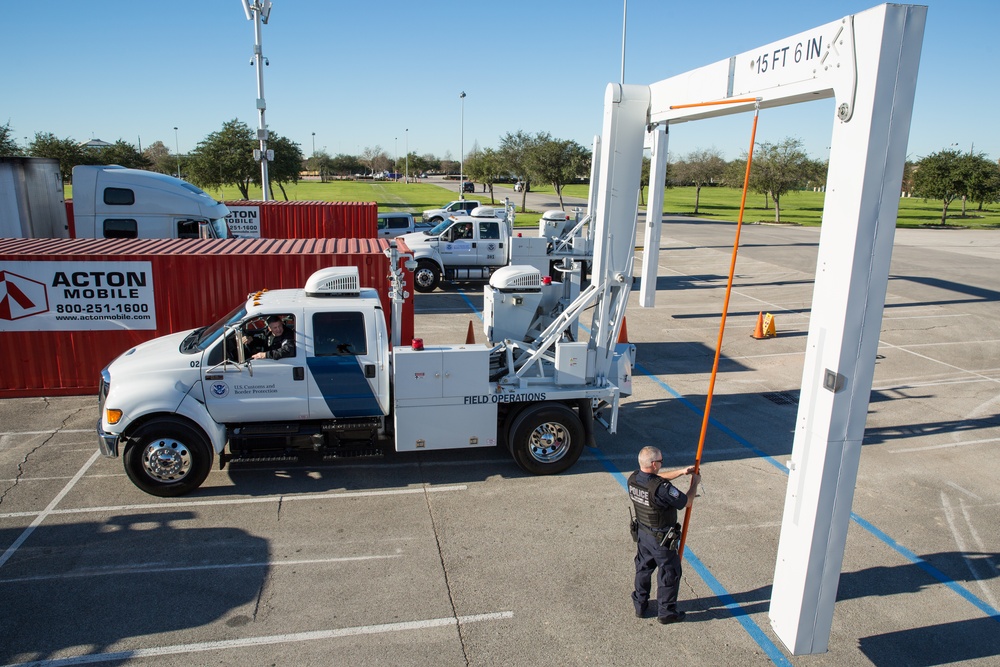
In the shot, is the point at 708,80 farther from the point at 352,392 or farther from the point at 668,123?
the point at 352,392

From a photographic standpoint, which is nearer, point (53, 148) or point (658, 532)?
point (658, 532)

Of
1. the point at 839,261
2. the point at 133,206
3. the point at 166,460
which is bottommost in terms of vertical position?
the point at 166,460

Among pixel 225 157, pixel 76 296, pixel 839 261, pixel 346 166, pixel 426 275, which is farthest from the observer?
pixel 346 166

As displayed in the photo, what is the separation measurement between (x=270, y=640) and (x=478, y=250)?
1671cm

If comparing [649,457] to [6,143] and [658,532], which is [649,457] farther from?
[6,143]

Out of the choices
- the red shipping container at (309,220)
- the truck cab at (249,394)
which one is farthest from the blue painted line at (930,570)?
the red shipping container at (309,220)

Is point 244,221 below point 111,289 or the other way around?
the other way around

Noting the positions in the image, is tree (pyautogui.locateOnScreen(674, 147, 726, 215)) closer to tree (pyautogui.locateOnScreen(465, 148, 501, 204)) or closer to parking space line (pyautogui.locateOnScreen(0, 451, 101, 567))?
tree (pyautogui.locateOnScreen(465, 148, 501, 204))

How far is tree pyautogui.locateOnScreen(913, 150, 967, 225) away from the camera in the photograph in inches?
1820

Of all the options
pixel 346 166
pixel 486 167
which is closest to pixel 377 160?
pixel 346 166

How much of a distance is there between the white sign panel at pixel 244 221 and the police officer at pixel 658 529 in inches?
764

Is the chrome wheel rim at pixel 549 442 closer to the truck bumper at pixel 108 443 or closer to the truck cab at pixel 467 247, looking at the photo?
the truck bumper at pixel 108 443

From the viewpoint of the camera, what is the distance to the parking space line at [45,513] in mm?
6582

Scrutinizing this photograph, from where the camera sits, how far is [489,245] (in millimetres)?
21359
